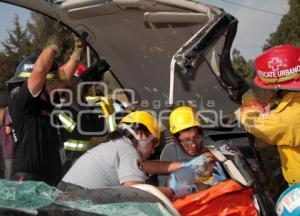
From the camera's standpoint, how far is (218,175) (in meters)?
3.04

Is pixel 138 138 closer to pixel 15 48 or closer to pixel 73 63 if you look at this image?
pixel 73 63

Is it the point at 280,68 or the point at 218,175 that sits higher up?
the point at 280,68

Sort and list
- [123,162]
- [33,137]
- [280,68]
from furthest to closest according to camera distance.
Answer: [33,137] → [280,68] → [123,162]

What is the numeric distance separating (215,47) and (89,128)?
4.69 feet

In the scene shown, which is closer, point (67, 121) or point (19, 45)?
point (67, 121)

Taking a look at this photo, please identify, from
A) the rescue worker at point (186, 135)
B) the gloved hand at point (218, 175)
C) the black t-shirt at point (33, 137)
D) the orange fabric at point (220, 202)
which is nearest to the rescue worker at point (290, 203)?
the orange fabric at point (220, 202)

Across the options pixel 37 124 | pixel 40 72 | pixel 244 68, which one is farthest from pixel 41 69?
pixel 244 68

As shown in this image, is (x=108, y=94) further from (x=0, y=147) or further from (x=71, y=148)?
(x=0, y=147)

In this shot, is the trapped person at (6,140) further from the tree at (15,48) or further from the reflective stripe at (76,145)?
the tree at (15,48)

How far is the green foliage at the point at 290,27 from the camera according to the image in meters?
32.2

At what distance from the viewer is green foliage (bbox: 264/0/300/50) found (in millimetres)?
32219

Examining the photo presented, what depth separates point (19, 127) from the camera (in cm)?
381

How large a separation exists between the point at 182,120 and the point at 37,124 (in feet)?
3.68

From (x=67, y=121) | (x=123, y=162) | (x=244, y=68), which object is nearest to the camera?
(x=123, y=162)
